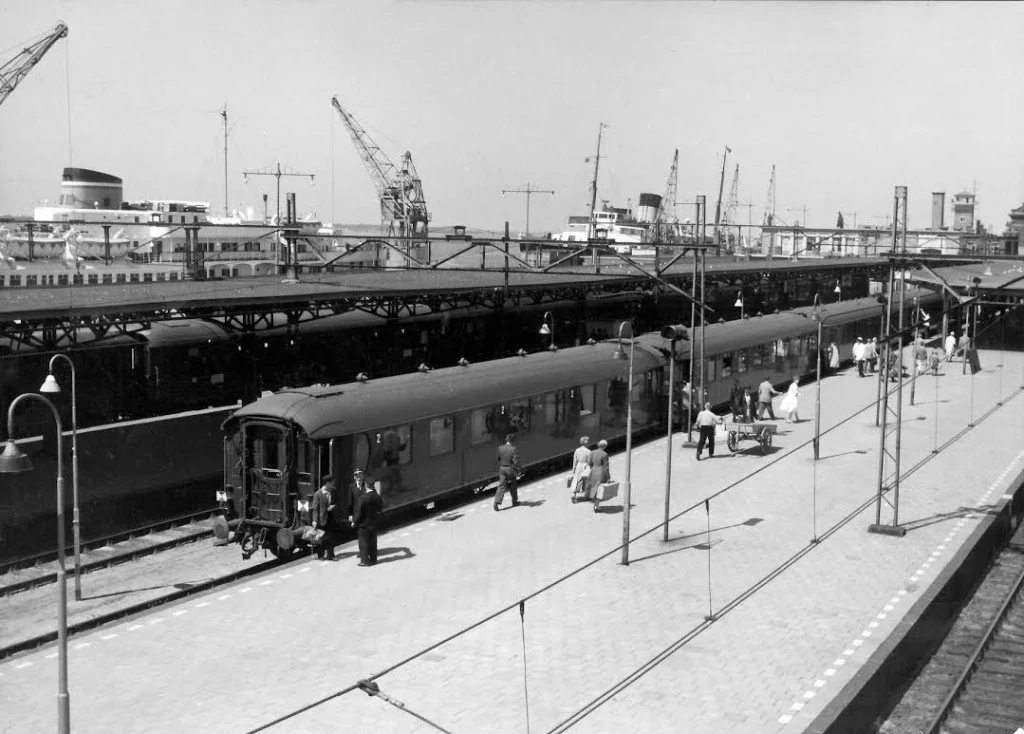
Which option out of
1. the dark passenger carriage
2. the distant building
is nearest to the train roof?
the dark passenger carriage

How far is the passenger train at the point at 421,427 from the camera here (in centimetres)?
1891

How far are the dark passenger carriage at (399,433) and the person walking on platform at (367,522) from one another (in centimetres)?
127

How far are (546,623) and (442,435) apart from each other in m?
7.62

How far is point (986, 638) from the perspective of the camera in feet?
58.5

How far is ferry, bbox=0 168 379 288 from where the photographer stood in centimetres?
4444

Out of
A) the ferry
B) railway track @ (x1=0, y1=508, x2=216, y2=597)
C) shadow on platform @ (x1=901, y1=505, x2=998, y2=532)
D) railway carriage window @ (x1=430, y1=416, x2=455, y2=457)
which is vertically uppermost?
the ferry

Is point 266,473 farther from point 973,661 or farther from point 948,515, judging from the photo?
point 948,515

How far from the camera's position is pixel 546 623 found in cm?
1490

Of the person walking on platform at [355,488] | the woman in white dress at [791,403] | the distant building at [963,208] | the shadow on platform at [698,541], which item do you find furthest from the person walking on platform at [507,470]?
the distant building at [963,208]

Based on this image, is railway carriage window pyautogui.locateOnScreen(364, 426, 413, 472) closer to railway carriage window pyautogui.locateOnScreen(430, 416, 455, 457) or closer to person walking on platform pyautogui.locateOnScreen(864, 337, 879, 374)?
railway carriage window pyautogui.locateOnScreen(430, 416, 455, 457)

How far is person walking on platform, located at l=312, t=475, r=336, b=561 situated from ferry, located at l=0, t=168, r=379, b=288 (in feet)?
72.9

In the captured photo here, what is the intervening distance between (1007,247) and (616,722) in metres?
57.2

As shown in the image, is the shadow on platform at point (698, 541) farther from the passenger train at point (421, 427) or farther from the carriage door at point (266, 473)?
the carriage door at point (266, 473)

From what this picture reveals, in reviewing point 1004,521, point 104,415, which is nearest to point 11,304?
point 104,415
